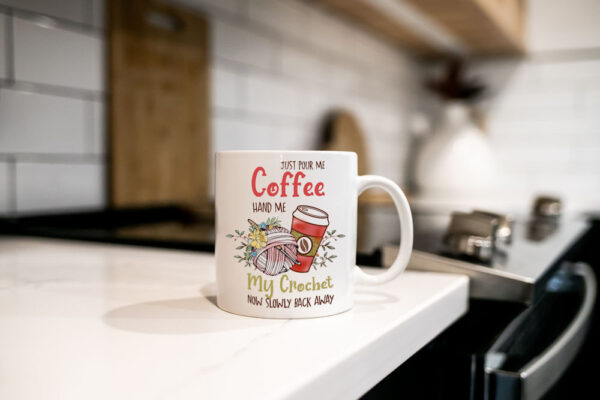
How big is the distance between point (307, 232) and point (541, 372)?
0.94ft

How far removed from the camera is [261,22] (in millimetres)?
1464

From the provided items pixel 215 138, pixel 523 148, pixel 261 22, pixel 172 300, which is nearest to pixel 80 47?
pixel 215 138

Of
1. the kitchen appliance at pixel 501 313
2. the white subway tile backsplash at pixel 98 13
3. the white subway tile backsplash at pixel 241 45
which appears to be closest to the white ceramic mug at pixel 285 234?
the kitchen appliance at pixel 501 313

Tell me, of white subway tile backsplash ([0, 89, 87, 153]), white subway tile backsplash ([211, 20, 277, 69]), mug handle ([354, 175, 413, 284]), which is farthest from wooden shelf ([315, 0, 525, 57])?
mug handle ([354, 175, 413, 284])

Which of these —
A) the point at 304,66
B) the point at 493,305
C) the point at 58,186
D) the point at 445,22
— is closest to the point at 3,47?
the point at 58,186

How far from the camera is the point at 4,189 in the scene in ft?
2.85

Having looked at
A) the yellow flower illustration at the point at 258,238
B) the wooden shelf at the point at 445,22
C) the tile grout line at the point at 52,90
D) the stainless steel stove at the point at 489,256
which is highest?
the wooden shelf at the point at 445,22

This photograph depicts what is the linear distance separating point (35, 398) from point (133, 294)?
0.66 feet

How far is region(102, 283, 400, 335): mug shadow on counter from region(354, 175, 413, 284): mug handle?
17mm

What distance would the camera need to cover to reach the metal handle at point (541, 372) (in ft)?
1.56

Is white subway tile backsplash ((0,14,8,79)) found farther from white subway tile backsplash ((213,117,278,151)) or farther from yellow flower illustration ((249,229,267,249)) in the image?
yellow flower illustration ((249,229,267,249))

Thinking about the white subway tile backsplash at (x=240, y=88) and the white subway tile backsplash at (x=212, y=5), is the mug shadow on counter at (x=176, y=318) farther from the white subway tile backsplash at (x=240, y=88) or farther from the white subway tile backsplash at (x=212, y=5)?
the white subway tile backsplash at (x=212, y=5)

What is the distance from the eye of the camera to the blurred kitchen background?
94 cm

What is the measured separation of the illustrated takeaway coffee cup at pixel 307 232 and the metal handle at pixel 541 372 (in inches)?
8.2
